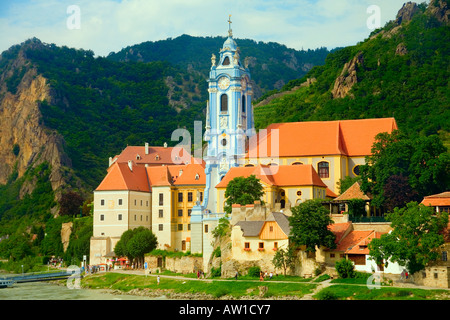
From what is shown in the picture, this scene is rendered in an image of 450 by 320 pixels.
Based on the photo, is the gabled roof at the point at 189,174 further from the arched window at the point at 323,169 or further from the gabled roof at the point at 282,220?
the gabled roof at the point at 282,220

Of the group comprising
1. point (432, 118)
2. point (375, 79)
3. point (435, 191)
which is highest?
point (375, 79)

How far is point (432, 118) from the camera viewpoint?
10494cm

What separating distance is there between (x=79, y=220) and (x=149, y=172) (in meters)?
13.7

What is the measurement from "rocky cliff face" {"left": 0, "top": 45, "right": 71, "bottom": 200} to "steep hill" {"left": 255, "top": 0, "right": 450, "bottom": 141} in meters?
35.8

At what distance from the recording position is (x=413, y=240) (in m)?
56.9

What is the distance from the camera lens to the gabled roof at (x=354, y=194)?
235ft

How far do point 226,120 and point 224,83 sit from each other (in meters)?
4.37

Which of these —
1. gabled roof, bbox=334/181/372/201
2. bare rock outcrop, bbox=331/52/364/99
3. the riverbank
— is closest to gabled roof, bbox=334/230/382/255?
the riverbank

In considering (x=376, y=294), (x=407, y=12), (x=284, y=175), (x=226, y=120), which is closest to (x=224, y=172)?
(x=226, y=120)

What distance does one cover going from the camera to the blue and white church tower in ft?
278

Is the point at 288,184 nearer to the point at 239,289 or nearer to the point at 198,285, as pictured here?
the point at 198,285

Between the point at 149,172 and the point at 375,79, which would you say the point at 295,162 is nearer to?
the point at 149,172

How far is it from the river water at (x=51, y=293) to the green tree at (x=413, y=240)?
2122cm
